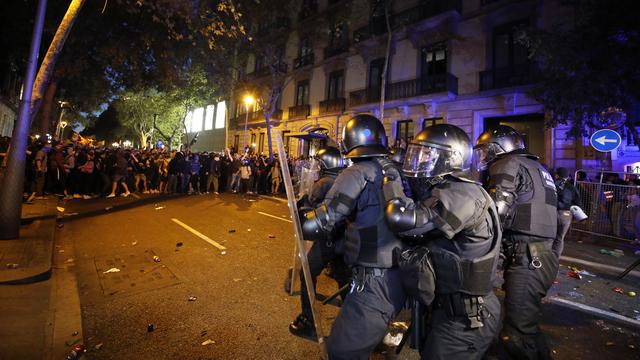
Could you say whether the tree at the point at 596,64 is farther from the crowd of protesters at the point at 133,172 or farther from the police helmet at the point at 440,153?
the police helmet at the point at 440,153

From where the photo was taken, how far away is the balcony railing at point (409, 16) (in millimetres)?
16156

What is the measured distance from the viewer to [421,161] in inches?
87.8

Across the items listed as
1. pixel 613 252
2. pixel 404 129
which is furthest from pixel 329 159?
pixel 404 129

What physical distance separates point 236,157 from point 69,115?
1302 inches

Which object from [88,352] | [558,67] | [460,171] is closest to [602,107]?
[558,67]

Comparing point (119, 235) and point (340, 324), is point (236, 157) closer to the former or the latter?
point (119, 235)

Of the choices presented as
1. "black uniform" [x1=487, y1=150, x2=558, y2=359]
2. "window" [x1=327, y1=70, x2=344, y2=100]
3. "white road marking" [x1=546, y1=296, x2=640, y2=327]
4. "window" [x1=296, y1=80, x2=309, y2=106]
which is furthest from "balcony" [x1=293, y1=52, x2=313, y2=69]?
"black uniform" [x1=487, y1=150, x2=558, y2=359]

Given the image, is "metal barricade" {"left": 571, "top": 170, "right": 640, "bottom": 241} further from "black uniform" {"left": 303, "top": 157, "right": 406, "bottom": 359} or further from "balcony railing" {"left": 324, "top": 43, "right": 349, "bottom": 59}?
"balcony railing" {"left": 324, "top": 43, "right": 349, "bottom": 59}

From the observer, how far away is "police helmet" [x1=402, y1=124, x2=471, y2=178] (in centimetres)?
215

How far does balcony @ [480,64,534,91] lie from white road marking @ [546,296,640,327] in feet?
39.0

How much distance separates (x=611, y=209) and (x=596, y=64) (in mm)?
4007

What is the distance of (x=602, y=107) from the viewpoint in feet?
30.5

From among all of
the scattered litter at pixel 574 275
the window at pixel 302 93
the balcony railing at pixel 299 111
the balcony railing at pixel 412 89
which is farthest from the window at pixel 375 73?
the scattered litter at pixel 574 275

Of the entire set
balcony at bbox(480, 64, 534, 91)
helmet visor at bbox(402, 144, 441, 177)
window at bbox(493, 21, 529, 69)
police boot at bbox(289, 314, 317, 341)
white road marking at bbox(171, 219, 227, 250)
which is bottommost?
police boot at bbox(289, 314, 317, 341)
